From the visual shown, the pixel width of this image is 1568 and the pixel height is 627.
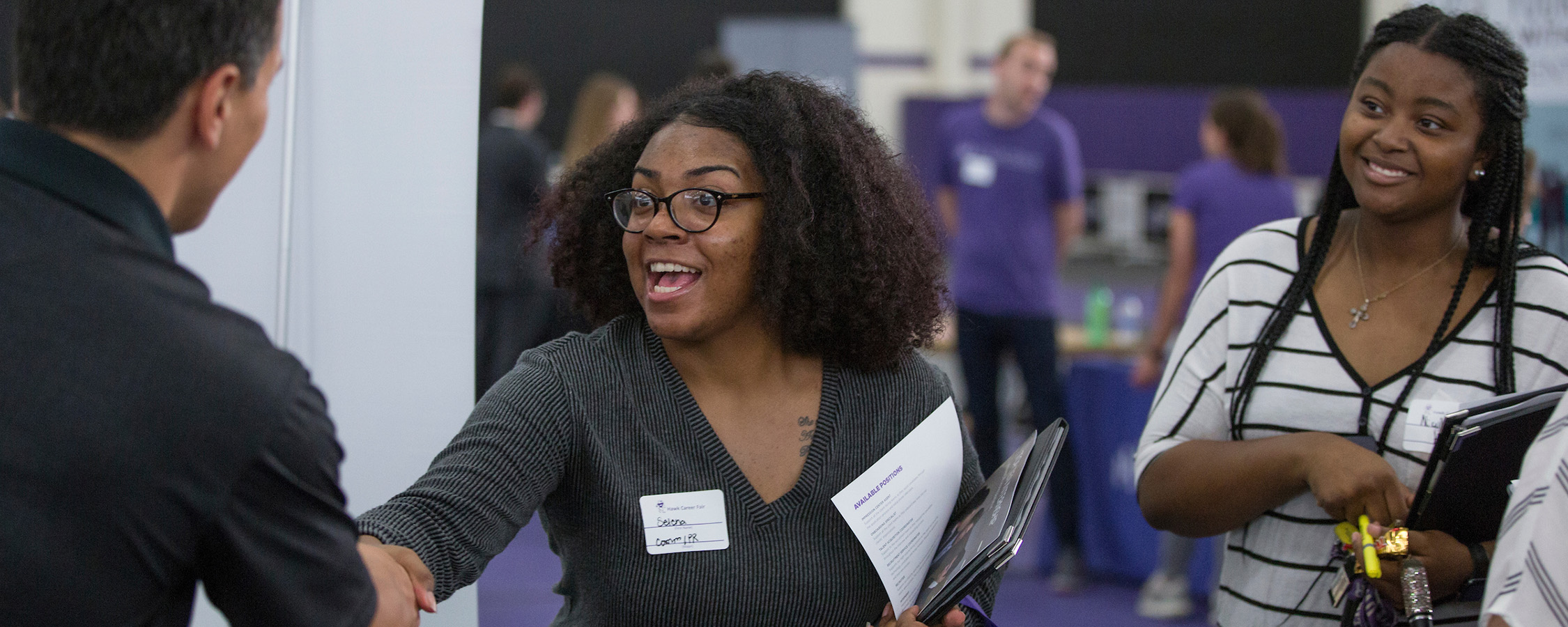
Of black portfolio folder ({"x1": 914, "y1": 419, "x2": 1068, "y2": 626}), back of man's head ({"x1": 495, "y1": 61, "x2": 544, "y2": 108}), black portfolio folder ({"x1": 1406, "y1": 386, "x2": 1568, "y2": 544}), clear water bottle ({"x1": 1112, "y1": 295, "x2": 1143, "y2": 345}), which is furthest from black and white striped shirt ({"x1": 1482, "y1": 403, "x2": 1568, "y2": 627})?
back of man's head ({"x1": 495, "y1": 61, "x2": 544, "y2": 108})

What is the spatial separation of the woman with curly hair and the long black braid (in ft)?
1.55

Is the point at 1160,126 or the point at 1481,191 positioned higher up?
the point at 1481,191

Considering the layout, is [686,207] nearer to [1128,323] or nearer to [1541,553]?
[1541,553]

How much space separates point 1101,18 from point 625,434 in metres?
8.49

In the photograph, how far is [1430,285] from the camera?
1.64 m

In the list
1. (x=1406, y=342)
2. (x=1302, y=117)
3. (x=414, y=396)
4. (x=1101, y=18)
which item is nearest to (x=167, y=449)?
(x=414, y=396)

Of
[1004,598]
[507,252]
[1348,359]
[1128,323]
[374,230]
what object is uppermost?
[374,230]

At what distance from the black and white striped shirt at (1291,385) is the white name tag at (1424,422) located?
0.05 ft

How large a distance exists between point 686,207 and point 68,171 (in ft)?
2.43

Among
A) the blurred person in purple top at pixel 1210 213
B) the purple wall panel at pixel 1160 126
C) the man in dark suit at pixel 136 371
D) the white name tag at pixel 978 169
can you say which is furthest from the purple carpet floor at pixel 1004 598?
the purple wall panel at pixel 1160 126

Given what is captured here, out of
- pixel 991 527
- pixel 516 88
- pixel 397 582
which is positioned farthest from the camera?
pixel 516 88

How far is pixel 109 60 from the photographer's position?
888 mm

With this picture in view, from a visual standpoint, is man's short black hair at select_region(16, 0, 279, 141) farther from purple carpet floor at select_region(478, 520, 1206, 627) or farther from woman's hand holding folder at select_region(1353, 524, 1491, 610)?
woman's hand holding folder at select_region(1353, 524, 1491, 610)

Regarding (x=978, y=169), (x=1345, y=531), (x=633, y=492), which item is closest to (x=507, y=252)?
(x=978, y=169)
